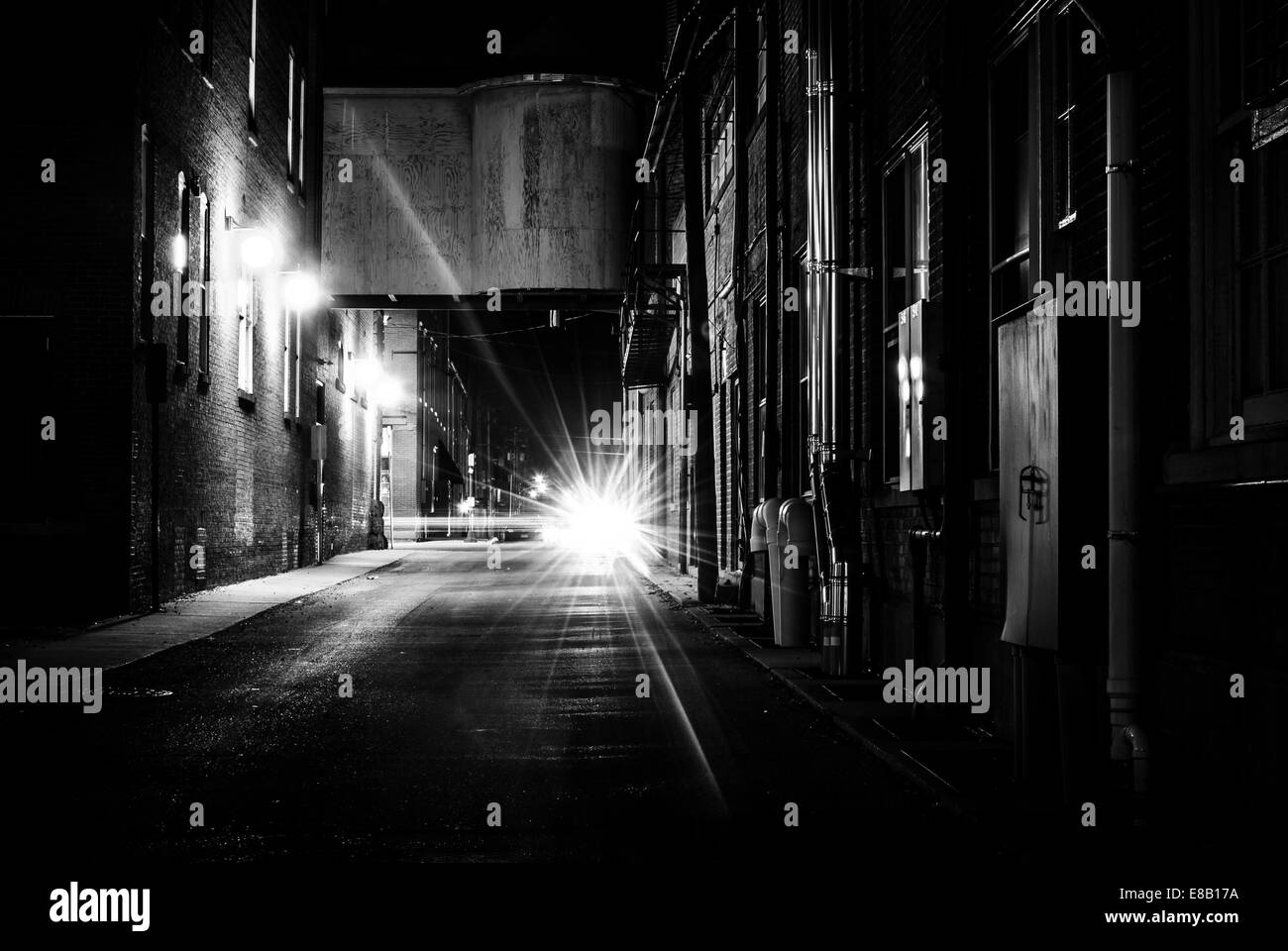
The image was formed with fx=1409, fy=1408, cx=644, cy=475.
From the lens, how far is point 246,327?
79.0 ft

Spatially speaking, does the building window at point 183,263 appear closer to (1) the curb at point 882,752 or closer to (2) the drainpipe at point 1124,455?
(1) the curb at point 882,752

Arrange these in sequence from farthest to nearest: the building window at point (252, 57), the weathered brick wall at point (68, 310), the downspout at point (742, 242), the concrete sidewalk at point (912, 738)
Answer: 1. the building window at point (252, 57)
2. the downspout at point (742, 242)
3. the weathered brick wall at point (68, 310)
4. the concrete sidewalk at point (912, 738)

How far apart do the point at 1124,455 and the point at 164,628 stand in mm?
11780

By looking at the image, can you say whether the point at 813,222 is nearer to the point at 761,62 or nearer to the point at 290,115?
the point at 761,62

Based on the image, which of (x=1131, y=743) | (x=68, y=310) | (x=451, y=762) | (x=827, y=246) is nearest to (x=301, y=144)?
(x=68, y=310)

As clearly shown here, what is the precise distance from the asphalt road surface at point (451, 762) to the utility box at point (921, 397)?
1884 mm

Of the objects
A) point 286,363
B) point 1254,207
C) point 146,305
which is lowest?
point 1254,207

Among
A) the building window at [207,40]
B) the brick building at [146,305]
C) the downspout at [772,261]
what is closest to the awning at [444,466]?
the brick building at [146,305]

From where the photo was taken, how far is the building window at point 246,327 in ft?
→ 76.9

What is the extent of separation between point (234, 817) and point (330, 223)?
2762 cm

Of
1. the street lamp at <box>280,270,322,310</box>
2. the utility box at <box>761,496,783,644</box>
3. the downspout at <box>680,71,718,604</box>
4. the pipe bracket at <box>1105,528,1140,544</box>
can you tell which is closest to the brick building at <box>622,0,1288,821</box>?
the pipe bracket at <box>1105,528,1140,544</box>

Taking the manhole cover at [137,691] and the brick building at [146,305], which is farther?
the brick building at [146,305]
